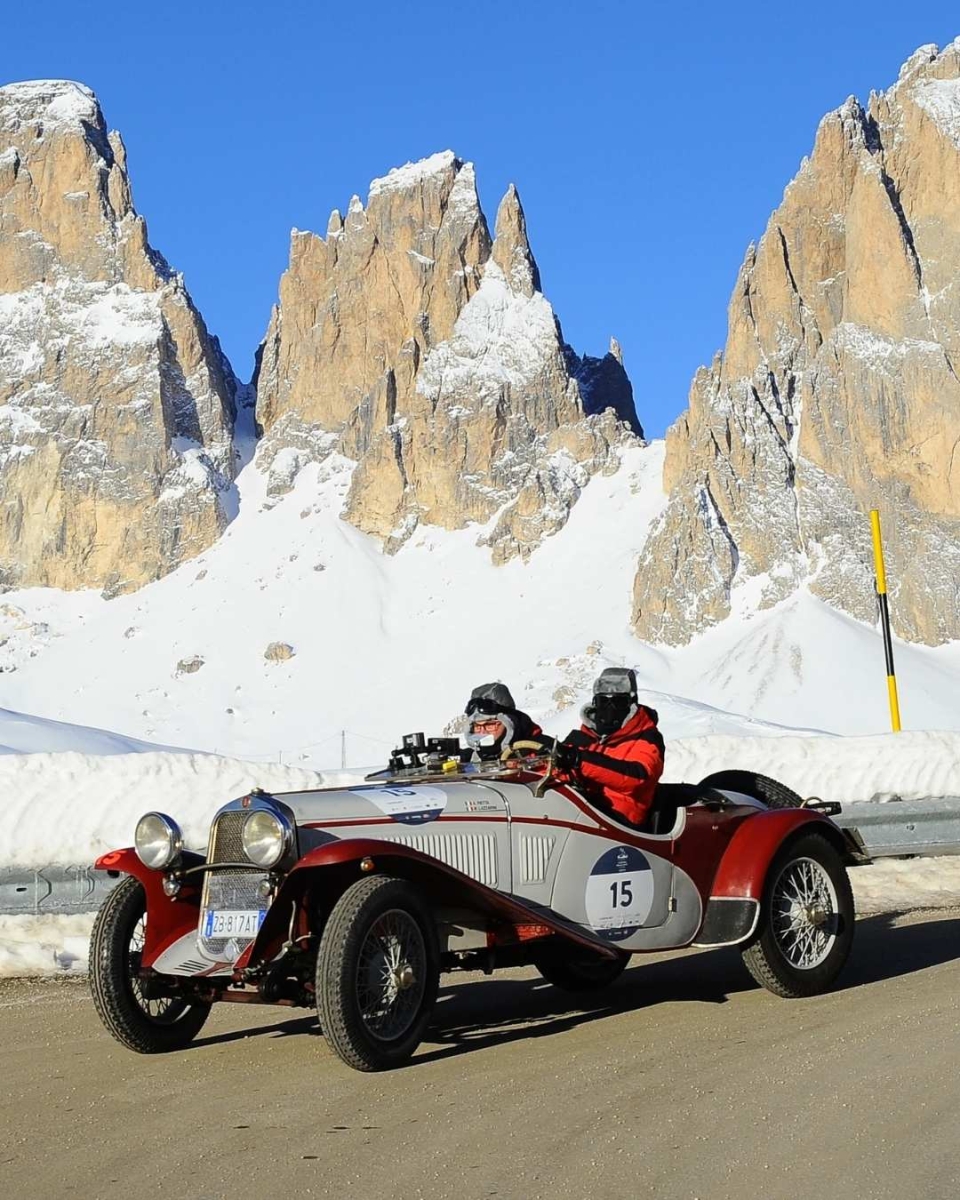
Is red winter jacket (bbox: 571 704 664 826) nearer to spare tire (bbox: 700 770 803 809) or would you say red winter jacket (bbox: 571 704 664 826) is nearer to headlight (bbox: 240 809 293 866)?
spare tire (bbox: 700 770 803 809)

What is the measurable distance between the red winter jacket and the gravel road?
3.31 ft

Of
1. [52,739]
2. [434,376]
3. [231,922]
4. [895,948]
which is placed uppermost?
[434,376]

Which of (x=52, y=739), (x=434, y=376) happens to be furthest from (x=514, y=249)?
(x=52, y=739)

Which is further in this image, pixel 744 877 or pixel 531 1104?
pixel 744 877

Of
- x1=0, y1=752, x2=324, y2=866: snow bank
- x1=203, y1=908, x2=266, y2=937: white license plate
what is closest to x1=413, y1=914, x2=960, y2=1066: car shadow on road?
x1=203, y1=908, x2=266, y2=937: white license plate

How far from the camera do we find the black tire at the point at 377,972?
5.82 metres

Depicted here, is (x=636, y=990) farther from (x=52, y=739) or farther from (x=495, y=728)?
(x=52, y=739)

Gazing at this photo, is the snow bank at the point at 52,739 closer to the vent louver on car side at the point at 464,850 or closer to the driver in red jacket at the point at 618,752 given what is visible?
the driver in red jacket at the point at 618,752

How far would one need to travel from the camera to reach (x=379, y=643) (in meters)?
135

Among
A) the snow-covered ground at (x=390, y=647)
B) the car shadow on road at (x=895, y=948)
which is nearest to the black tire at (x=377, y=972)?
the car shadow on road at (x=895, y=948)

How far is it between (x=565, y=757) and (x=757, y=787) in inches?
79.7

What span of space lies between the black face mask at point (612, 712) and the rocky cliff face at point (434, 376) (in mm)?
134123

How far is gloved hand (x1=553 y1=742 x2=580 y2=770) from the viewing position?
277 inches

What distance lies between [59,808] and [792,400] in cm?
11862
